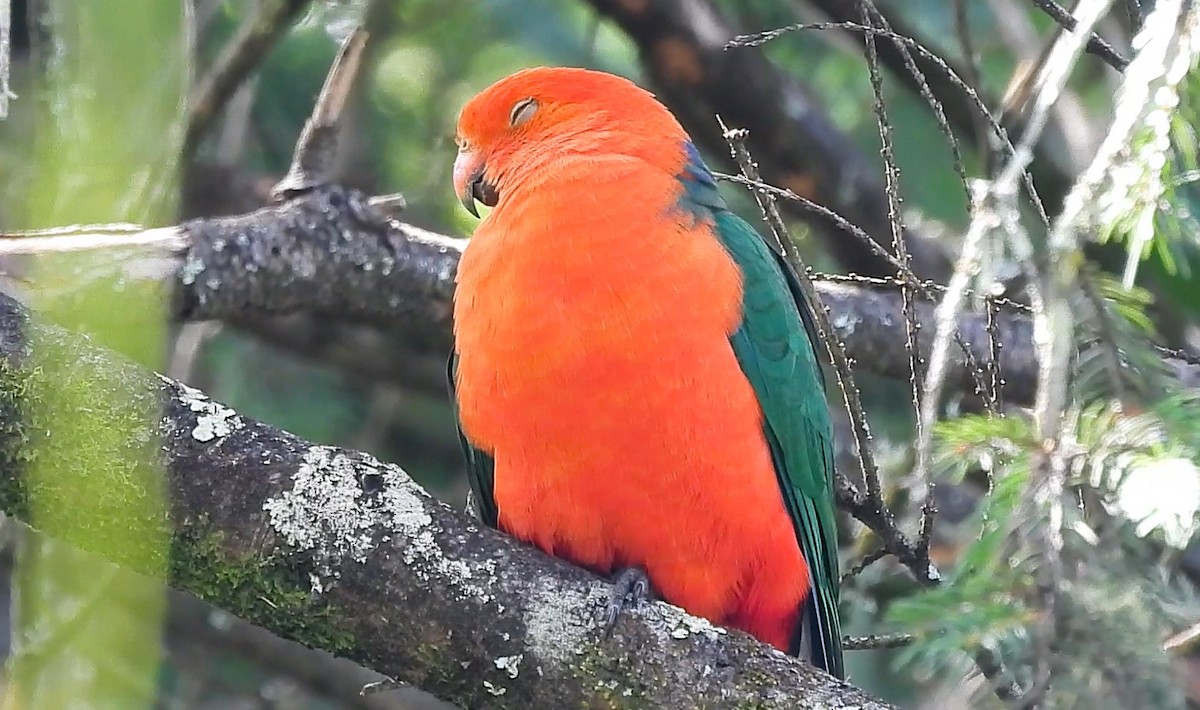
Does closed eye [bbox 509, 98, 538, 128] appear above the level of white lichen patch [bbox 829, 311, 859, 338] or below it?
above

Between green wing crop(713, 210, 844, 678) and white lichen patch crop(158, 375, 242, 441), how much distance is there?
44.4 inches

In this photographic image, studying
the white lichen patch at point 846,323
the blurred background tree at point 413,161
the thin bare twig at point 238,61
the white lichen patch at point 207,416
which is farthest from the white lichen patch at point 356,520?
the thin bare twig at point 238,61

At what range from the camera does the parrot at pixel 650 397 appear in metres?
2.66

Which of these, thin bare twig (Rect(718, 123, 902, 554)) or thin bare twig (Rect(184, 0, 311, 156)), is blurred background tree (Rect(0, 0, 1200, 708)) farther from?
thin bare twig (Rect(718, 123, 902, 554))

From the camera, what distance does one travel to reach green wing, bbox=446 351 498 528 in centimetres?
296

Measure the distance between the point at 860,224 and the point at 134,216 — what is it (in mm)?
2296

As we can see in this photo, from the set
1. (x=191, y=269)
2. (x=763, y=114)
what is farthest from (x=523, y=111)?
(x=763, y=114)

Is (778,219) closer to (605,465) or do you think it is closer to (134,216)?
(605,465)

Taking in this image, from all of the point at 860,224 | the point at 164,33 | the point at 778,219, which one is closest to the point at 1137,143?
the point at 778,219

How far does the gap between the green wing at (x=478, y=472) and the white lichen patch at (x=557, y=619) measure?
74cm

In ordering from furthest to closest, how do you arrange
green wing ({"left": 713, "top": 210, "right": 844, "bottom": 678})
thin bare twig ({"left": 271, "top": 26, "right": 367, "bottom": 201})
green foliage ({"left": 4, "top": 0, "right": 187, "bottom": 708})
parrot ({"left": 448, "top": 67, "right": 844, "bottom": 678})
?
1. thin bare twig ({"left": 271, "top": 26, "right": 367, "bottom": 201})
2. green wing ({"left": 713, "top": 210, "right": 844, "bottom": 678})
3. parrot ({"left": 448, "top": 67, "right": 844, "bottom": 678})
4. green foliage ({"left": 4, "top": 0, "right": 187, "bottom": 708})

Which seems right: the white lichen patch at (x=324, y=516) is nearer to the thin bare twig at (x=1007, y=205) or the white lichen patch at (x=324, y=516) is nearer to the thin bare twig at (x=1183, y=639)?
the thin bare twig at (x=1007, y=205)

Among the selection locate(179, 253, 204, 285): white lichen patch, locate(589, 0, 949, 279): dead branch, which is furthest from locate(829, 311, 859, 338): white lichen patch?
locate(179, 253, 204, 285): white lichen patch

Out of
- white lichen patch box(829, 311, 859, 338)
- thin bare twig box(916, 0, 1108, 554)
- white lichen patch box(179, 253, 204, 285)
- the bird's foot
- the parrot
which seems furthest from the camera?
white lichen patch box(829, 311, 859, 338)
